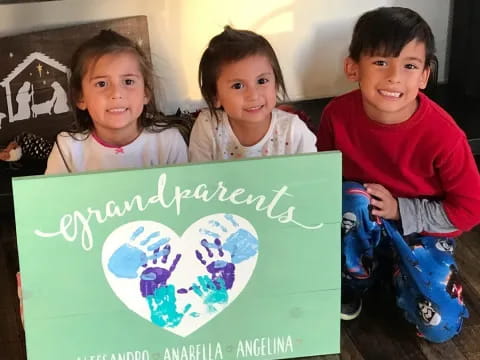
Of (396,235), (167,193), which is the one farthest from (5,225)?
(396,235)

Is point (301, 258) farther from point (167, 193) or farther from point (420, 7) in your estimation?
point (420, 7)

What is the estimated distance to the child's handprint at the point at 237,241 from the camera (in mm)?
1373

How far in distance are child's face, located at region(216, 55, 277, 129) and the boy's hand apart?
0.26 meters

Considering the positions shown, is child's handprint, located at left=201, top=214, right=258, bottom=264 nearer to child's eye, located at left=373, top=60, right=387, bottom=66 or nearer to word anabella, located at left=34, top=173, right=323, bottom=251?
word anabella, located at left=34, top=173, right=323, bottom=251

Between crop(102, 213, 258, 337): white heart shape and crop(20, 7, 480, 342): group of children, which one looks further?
crop(20, 7, 480, 342): group of children

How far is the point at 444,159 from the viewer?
153cm

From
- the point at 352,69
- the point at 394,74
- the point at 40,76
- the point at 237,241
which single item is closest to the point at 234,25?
the point at 40,76

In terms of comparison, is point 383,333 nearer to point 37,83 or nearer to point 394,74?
point 394,74

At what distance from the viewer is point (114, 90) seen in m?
1.48

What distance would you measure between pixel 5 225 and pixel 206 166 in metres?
0.91

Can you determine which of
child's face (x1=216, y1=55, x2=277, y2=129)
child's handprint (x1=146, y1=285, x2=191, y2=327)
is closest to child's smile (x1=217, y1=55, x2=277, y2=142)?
child's face (x1=216, y1=55, x2=277, y2=129)

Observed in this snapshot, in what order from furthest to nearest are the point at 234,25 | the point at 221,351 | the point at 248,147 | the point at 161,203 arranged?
the point at 234,25
the point at 248,147
the point at 221,351
the point at 161,203

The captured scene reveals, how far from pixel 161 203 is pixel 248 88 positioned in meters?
0.30

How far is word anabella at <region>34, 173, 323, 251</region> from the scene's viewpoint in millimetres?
1325
